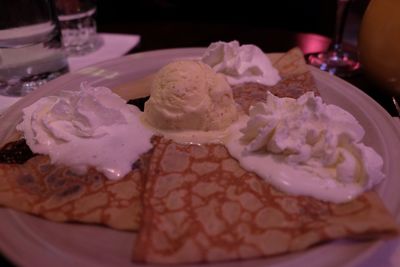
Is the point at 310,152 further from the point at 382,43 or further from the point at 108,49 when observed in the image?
the point at 108,49

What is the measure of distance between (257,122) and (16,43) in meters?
0.99

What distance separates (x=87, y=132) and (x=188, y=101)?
0.92 ft

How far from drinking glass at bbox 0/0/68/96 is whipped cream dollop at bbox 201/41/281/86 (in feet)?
2.04

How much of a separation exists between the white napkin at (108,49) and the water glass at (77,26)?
43 mm

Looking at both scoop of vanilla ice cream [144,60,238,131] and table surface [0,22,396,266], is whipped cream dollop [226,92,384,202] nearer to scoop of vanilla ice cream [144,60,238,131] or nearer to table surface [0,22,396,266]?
scoop of vanilla ice cream [144,60,238,131]

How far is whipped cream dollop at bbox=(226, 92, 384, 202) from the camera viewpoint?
0.85 metres

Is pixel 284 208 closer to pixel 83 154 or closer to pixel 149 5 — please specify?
pixel 83 154

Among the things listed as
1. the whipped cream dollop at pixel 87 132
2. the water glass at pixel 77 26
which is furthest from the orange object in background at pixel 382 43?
the water glass at pixel 77 26

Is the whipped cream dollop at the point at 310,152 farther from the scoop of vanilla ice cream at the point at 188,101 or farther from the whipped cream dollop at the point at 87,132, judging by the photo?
the whipped cream dollop at the point at 87,132

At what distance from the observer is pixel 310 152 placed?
2.94ft

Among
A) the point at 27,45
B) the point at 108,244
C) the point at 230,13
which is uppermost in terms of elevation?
the point at 27,45

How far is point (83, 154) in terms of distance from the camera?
97cm

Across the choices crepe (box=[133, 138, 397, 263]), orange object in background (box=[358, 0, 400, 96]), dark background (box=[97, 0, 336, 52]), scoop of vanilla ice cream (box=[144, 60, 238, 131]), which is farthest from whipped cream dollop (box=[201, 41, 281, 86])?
dark background (box=[97, 0, 336, 52])

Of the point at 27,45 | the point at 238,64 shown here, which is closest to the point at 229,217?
the point at 238,64
